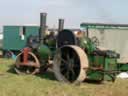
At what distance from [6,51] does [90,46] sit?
1707 cm

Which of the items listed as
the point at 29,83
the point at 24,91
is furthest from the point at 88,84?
the point at 24,91

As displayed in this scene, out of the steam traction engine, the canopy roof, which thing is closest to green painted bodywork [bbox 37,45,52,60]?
the steam traction engine

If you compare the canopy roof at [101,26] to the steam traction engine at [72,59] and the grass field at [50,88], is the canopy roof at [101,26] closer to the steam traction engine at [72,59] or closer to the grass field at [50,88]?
the steam traction engine at [72,59]

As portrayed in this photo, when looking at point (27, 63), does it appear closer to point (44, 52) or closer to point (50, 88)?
point (44, 52)

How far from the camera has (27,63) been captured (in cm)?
1529

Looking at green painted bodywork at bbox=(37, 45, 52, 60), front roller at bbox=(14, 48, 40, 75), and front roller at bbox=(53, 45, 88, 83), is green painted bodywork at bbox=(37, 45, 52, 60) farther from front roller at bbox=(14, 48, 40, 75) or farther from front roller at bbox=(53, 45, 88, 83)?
front roller at bbox=(53, 45, 88, 83)

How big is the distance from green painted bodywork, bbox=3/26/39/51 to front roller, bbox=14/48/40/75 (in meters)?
14.3

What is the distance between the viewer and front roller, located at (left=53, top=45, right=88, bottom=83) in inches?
519

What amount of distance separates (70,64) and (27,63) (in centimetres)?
215

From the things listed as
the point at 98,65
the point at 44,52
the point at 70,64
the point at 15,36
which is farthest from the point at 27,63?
the point at 15,36

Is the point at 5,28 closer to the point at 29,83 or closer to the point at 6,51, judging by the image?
the point at 6,51

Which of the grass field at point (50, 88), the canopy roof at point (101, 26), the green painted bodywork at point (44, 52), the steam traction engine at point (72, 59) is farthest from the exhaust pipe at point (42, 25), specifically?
the canopy roof at point (101, 26)

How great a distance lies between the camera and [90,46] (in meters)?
14.0

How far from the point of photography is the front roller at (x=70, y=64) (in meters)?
13.2
